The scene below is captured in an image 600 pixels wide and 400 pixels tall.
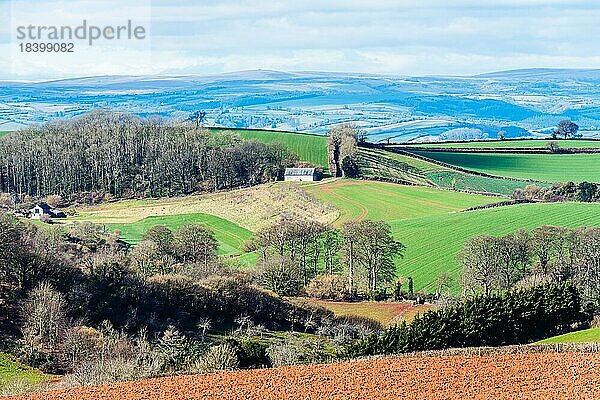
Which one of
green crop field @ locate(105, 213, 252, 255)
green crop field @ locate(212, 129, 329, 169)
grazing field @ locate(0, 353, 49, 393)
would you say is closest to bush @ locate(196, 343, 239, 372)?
grazing field @ locate(0, 353, 49, 393)

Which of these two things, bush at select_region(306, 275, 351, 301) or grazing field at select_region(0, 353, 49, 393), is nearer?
grazing field at select_region(0, 353, 49, 393)

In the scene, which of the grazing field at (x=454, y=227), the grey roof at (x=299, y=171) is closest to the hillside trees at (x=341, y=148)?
the grey roof at (x=299, y=171)

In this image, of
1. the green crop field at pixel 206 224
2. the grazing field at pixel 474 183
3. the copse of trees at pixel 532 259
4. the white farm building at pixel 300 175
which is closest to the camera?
the copse of trees at pixel 532 259

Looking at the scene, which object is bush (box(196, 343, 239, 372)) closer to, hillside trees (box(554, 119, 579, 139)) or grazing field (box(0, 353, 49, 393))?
grazing field (box(0, 353, 49, 393))

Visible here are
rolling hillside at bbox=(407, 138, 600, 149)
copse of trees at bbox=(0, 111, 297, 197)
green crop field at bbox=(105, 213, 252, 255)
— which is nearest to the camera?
green crop field at bbox=(105, 213, 252, 255)

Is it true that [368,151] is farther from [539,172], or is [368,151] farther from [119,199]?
[119,199]

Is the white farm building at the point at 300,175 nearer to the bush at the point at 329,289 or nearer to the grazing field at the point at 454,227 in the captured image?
the grazing field at the point at 454,227

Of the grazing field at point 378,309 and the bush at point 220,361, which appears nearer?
the bush at point 220,361

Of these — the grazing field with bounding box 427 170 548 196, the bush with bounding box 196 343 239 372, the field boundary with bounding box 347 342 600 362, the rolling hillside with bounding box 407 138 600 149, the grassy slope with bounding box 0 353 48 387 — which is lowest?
the grazing field with bounding box 427 170 548 196

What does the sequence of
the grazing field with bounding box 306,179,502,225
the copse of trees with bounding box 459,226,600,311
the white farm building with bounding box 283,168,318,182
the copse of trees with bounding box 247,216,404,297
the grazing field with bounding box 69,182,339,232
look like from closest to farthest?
the copse of trees with bounding box 459,226,600,311, the copse of trees with bounding box 247,216,404,297, the grazing field with bounding box 306,179,502,225, the grazing field with bounding box 69,182,339,232, the white farm building with bounding box 283,168,318,182
